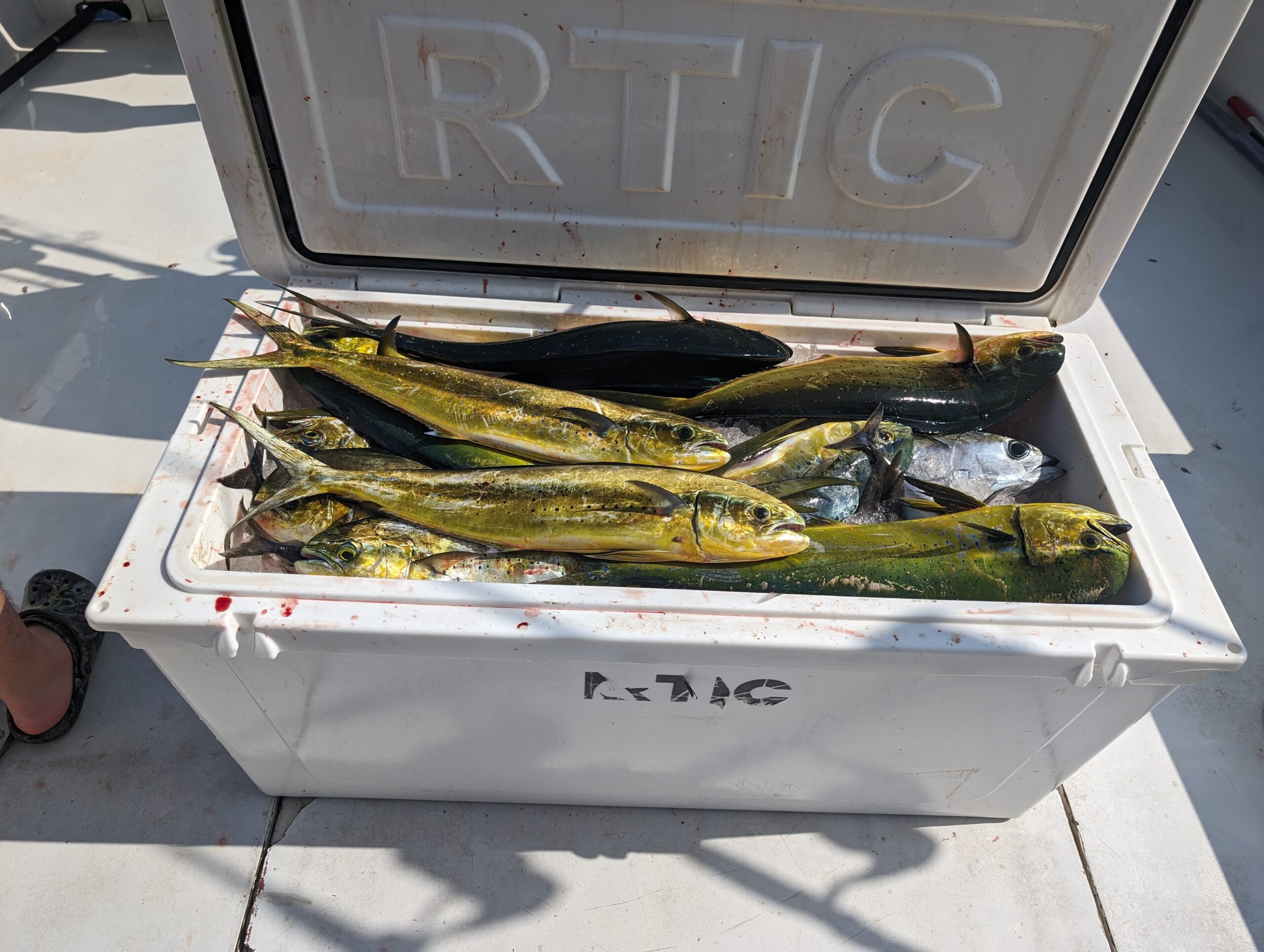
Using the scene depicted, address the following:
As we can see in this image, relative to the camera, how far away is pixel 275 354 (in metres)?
1.75

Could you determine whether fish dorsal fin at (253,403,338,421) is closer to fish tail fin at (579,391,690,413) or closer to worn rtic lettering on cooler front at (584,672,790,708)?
fish tail fin at (579,391,690,413)

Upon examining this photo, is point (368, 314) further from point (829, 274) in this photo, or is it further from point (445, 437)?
point (829, 274)

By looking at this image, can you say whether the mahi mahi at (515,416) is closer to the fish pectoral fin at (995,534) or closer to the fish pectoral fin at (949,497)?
the fish pectoral fin at (949,497)

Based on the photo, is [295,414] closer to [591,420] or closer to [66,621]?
[591,420]

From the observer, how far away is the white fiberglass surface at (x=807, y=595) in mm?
1337

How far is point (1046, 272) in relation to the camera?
79.9 inches

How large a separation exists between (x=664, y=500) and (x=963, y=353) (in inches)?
38.2

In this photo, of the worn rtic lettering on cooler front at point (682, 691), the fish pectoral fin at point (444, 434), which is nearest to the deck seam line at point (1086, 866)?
the worn rtic lettering on cooler front at point (682, 691)

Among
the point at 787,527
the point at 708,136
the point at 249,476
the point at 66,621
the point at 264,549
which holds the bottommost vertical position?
the point at 66,621

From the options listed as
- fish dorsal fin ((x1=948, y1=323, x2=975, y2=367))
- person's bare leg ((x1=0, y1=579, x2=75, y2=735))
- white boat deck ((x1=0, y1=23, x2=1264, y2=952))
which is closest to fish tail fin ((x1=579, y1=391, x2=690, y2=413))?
fish dorsal fin ((x1=948, y1=323, x2=975, y2=367))

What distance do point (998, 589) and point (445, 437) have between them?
4.05 feet

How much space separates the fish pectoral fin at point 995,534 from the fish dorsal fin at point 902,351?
0.65 m

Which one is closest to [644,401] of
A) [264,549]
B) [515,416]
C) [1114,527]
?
[515,416]

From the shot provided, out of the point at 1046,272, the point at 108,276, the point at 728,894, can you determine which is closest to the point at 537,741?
the point at 728,894
